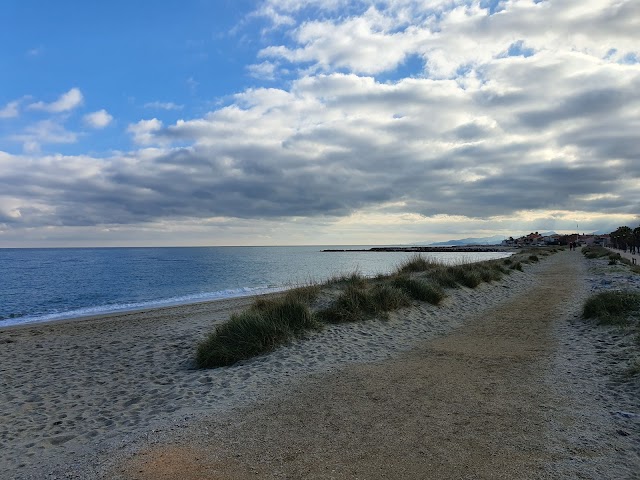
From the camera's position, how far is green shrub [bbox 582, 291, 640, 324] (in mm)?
10933

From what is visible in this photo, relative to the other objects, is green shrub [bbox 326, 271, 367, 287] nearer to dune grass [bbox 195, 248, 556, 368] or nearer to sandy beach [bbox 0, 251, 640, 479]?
dune grass [bbox 195, 248, 556, 368]

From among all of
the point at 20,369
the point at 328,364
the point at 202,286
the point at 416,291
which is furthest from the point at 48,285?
the point at 328,364

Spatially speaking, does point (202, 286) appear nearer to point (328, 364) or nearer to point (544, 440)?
point (328, 364)

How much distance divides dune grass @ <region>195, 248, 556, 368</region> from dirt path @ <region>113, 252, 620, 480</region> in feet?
8.03

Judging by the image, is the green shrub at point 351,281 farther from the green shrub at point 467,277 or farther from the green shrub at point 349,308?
the green shrub at point 467,277

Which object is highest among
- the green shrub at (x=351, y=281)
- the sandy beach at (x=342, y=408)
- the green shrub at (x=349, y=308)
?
the green shrub at (x=351, y=281)

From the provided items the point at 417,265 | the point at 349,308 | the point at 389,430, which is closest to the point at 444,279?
the point at 349,308

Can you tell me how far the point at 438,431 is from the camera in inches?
199

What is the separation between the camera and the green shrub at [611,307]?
1093cm

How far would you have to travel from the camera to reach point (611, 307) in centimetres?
1166

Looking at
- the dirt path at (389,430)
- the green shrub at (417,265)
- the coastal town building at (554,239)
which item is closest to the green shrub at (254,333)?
the dirt path at (389,430)

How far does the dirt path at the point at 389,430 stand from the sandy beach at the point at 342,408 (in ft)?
0.07

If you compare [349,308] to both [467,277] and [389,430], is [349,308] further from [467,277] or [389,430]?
[467,277]

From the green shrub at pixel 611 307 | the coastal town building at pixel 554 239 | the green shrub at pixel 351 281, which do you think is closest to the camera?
the green shrub at pixel 611 307
